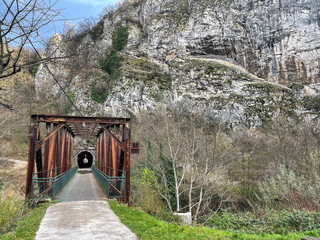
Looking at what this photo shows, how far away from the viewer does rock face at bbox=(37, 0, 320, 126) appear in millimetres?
35594

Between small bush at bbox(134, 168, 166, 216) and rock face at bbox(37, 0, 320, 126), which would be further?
rock face at bbox(37, 0, 320, 126)

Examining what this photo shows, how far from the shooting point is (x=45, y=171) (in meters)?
10.3

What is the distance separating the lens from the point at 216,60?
42.3 m

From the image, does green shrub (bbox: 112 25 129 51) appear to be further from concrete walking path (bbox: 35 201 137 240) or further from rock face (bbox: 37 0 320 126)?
concrete walking path (bbox: 35 201 137 240)

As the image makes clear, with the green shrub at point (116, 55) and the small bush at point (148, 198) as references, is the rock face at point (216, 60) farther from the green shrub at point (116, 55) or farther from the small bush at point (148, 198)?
the small bush at point (148, 198)

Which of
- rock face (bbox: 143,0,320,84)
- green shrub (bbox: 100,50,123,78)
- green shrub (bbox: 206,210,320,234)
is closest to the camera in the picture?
green shrub (bbox: 206,210,320,234)

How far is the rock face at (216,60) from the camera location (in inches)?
1401

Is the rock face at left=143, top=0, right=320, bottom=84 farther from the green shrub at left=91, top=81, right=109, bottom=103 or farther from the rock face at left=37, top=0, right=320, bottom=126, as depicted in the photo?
the green shrub at left=91, top=81, right=109, bottom=103

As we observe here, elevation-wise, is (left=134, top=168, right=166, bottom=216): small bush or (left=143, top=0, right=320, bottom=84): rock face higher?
(left=143, top=0, right=320, bottom=84): rock face

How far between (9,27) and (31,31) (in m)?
0.29

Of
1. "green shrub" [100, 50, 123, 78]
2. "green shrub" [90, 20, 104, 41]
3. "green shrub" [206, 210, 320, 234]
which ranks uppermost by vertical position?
"green shrub" [90, 20, 104, 41]

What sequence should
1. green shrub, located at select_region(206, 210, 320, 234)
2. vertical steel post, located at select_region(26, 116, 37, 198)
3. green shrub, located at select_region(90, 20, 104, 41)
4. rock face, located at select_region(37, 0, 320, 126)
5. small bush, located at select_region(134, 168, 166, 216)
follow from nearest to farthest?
green shrub, located at select_region(206, 210, 320, 234) → vertical steel post, located at select_region(26, 116, 37, 198) → small bush, located at select_region(134, 168, 166, 216) → rock face, located at select_region(37, 0, 320, 126) → green shrub, located at select_region(90, 20, 104, 41)

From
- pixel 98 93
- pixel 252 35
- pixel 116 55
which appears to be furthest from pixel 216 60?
pixel 98 93

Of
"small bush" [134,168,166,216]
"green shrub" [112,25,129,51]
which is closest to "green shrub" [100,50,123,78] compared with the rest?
"green shrub" [112,25,129,51]
